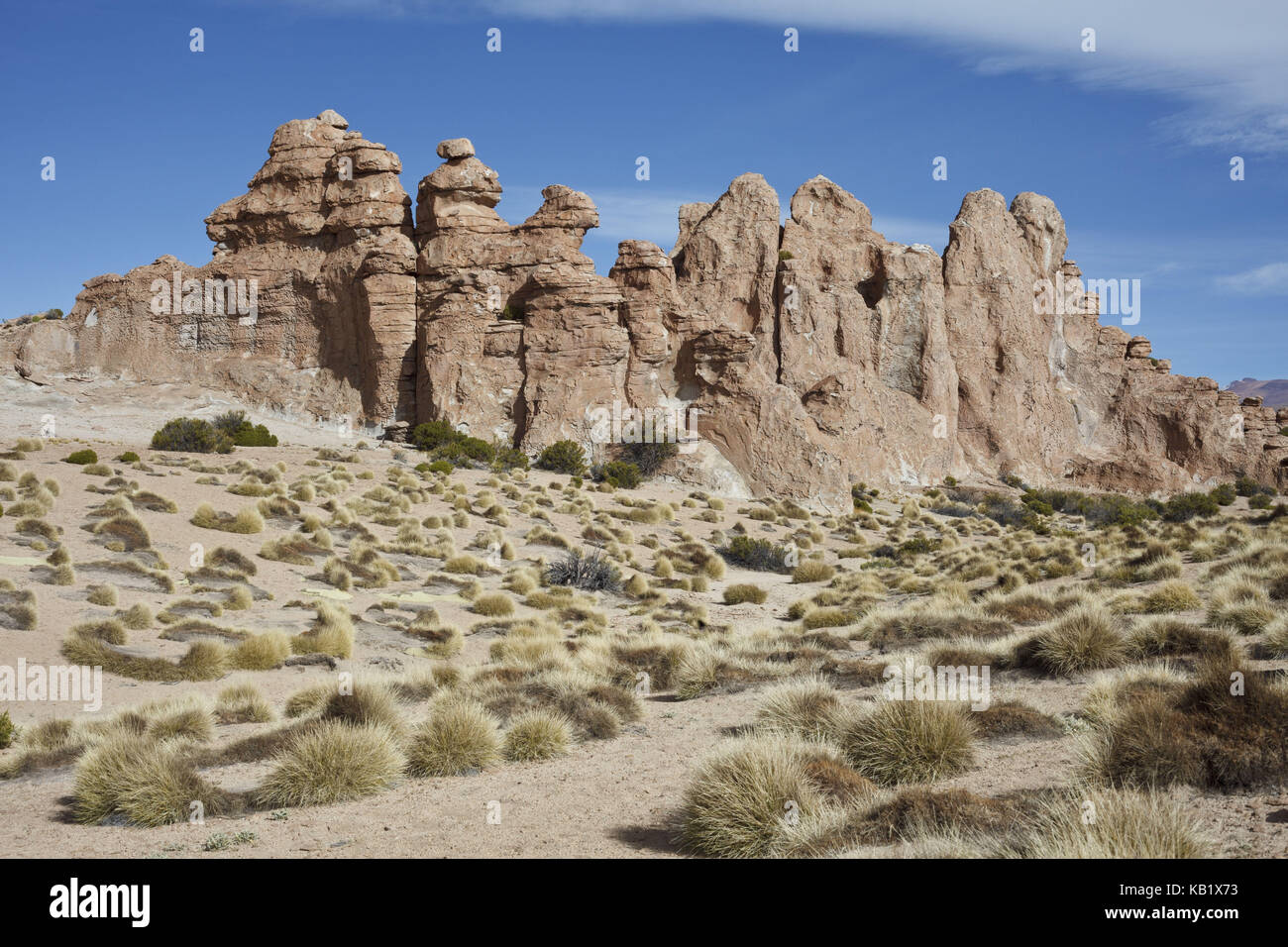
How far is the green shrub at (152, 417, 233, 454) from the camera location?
107 feet

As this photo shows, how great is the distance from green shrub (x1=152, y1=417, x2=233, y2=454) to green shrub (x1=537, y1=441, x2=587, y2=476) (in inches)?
497

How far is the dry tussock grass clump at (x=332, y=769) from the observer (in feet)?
24.6

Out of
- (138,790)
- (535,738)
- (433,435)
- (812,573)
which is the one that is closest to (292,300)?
(433,435)

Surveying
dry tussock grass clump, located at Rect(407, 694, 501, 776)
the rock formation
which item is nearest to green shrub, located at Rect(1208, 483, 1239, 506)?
the rock formation

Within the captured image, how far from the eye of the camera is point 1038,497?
51312mm

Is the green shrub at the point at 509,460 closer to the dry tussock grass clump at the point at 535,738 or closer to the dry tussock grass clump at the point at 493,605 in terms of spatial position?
the dry tussock grass clump at the point at 493,605

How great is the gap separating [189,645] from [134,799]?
6.67m

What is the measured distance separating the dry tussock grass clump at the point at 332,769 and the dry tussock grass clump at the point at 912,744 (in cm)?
407

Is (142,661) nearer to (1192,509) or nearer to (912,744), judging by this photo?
(912,744)

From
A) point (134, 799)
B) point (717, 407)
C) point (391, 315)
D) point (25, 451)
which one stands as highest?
point (391, 315)

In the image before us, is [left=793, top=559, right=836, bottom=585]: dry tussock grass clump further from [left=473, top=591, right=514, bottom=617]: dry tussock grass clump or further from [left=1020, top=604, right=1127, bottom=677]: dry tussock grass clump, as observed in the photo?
[left=1020, top=604, right=1127, bottom=677]: dry tussock grass clump

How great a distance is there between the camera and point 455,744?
8.39 metres
